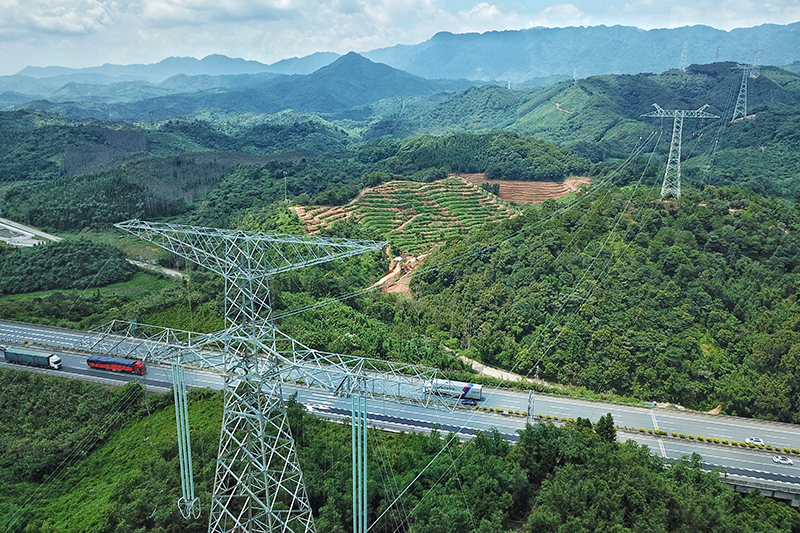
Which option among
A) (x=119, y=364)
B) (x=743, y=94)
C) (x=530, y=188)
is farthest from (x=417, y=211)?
(x=743, y=94)

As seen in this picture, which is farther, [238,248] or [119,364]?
[119,364]

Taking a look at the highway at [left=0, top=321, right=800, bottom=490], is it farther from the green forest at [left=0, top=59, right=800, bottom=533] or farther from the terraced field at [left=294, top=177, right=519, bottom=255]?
the terraced field at [left=294, top=177, right=519, bottom=255]

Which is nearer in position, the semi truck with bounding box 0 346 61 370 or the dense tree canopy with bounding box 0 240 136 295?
the semi truck with bounding box 0 346 61 370

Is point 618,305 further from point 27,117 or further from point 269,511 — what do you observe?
point 27,117

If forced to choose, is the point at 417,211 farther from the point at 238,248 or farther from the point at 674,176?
the point at 238,248

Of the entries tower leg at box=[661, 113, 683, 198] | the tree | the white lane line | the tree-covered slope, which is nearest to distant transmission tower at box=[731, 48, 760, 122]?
tower leg at box=[661, 113, 683, 198]
